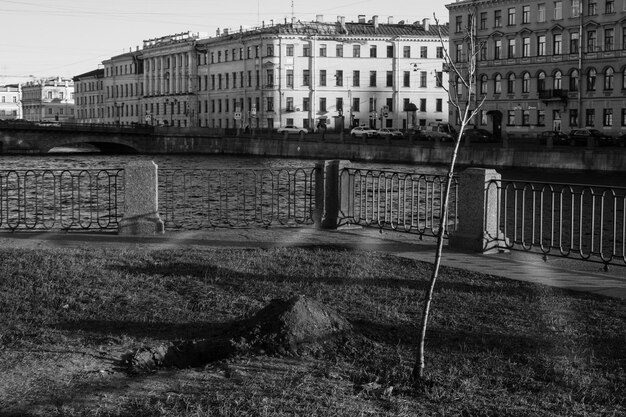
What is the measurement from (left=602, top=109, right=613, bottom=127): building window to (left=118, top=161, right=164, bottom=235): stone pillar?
66.1 meters

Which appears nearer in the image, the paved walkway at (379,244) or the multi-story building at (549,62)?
the paved walkway at (379,244)

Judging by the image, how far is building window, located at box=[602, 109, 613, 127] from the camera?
76.4 meters

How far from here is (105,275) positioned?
1052 cm

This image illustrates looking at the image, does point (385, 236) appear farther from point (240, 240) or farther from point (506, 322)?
point (506, 322)

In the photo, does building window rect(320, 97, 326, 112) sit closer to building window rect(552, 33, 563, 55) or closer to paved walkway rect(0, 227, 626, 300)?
building window rect(552, 33, 563, 55)

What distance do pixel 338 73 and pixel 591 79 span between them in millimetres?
43529

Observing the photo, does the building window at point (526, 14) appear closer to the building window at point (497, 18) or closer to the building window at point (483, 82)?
the building window at point (497, 18)

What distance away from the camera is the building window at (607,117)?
7644 cm

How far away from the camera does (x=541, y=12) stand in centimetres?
8306

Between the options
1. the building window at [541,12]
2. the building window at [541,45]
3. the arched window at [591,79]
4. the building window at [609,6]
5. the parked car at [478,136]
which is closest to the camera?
the parked car at [478,136]

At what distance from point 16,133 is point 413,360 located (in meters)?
92.8

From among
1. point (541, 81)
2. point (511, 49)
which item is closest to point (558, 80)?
point (541, 81)

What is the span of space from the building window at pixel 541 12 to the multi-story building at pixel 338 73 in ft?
98.9

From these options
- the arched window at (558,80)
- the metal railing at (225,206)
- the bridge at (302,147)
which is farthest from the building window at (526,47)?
the metal railing at (225,206)
